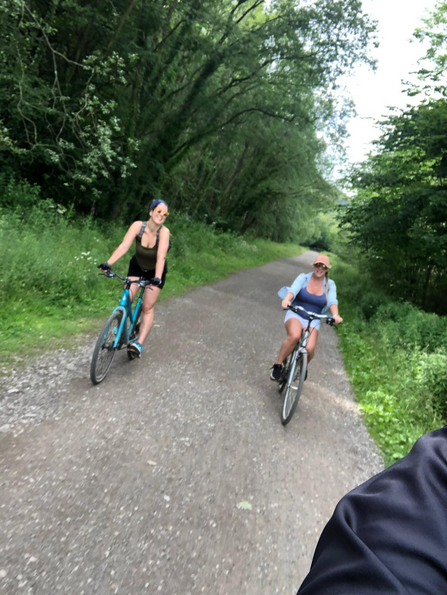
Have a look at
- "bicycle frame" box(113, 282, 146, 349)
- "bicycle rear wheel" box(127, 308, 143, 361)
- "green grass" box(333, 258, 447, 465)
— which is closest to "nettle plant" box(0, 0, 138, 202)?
"bicycle rear wheel" box(127, 308, 143, 361)

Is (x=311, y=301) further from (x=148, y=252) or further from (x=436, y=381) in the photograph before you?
(x=436, y=381)

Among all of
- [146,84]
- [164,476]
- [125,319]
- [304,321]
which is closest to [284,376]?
[304,321]

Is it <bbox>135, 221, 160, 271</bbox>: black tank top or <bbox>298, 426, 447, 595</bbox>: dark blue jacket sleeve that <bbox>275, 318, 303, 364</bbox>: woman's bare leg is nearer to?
<bbox>135, 221, 160, 271</bbox>: black tank top

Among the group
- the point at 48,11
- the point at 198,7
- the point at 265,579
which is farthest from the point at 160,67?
the point at 265,579

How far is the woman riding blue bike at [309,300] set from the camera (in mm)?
4836

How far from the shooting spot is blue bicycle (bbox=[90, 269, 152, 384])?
4.09 meters

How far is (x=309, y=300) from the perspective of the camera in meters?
4.97

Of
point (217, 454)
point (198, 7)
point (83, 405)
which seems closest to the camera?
point (217, 454)

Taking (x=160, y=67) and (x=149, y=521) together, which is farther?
(x=160, y=67)

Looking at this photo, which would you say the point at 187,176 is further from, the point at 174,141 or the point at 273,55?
the point at 273,55

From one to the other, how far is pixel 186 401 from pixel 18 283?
133 inches

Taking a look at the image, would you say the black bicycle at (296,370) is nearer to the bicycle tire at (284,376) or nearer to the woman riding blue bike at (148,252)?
the bicycle tire at (284,376)

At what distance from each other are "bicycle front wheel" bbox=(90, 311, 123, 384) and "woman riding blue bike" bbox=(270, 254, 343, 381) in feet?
7.01

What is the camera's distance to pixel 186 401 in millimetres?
4277
